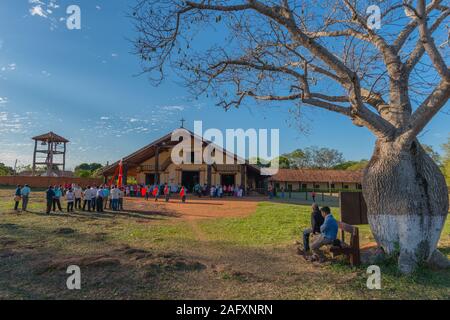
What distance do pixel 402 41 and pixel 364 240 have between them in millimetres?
5349

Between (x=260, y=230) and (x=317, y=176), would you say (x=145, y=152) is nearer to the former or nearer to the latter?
(x=260, y=230)

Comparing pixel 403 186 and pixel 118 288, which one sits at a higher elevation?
pixel 403 186

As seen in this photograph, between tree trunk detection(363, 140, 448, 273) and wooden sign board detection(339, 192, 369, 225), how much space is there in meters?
1.30

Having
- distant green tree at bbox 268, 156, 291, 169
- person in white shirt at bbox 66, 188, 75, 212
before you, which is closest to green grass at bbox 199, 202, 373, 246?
person in white shirt at bbox 66, 188, 75, 212

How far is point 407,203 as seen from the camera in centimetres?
533

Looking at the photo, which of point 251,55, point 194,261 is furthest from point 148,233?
point 251,55

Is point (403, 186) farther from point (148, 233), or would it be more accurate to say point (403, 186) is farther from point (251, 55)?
point (148, 233)

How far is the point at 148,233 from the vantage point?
8477mm

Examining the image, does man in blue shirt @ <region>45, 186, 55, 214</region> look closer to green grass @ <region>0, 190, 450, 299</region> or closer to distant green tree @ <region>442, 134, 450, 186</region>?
green grass @ <region>0, 190, 450, 299</region>

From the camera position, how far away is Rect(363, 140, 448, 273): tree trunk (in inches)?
207
